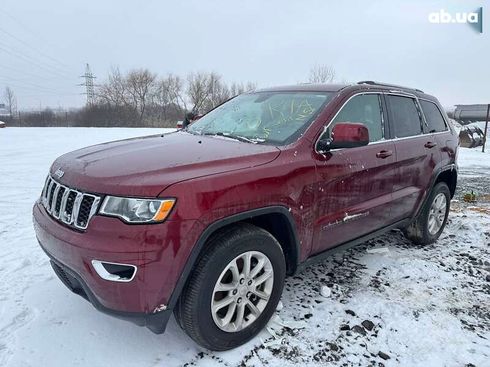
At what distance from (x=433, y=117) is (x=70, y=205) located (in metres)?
4.10

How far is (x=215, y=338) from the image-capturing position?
8.01 feet

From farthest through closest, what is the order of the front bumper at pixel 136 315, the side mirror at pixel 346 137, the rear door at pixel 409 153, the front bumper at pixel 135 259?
the rear door at pixel 409 153
the side mirror at pixel 346 137
the front bumper at pixel 136 315
the front bumper at pixel 135 259

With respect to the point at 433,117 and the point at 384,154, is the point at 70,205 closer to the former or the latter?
the point at 384,154

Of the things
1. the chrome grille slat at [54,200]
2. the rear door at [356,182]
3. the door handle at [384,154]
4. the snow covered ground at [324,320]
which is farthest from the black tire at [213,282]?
the door handle at [384,154]

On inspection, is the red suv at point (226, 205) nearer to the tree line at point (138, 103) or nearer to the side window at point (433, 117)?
the side window at point (433, 117)

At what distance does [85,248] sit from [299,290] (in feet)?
6.39

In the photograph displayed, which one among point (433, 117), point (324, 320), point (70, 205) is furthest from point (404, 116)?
point (70, 205)

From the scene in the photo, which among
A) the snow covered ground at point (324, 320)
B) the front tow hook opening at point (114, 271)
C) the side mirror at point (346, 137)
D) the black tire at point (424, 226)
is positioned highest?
the side mirror at point (346, 137)

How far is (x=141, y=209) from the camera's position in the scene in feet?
6.86

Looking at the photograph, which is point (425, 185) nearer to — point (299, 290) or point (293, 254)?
point (299, 290)

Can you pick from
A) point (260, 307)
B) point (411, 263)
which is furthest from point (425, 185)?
point (260, 307)

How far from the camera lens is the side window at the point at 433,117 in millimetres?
4448

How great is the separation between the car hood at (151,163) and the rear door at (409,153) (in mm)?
1673

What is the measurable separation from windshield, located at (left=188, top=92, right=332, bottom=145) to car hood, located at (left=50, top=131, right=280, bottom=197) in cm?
23
